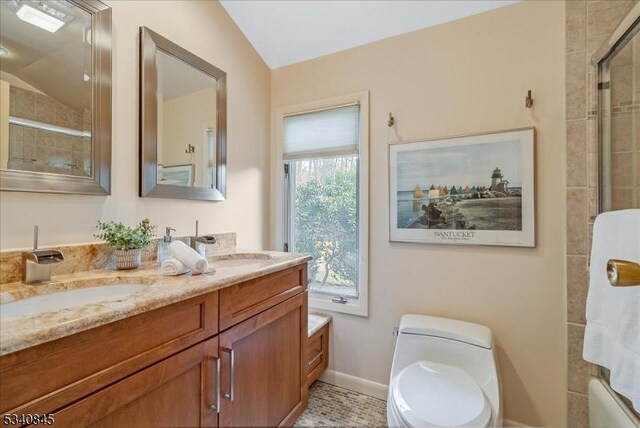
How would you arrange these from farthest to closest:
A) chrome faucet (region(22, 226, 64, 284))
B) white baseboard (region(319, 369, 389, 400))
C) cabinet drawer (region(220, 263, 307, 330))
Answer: white baseboard (region(319, 369, 389, 400)) < cabinet drawer (region(220, 263, 307, 330)) < chrome faucet (region(22, 226, 64, 284))

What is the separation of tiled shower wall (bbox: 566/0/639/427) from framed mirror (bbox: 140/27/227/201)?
1.87 meters

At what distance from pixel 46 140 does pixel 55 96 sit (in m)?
0.17

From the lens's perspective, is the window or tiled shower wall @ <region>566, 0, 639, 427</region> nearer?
tiled shower wall @ <region>566, 0, 639, 427</region>

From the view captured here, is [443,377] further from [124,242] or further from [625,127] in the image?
[124,242]

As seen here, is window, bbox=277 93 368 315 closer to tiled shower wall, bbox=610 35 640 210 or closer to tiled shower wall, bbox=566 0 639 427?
tiled shower wall, bbox=566 0 639 427

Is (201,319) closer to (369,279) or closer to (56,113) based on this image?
(56,113)

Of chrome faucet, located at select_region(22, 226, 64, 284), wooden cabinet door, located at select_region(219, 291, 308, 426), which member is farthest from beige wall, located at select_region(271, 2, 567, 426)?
chrome faucet, located at select_region(22, 226, 64, 284)

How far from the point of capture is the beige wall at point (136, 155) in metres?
1.09

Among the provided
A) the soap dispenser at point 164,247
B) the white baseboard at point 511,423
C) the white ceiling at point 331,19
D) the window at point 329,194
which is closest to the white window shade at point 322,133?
the window at point 329,194

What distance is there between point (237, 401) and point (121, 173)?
108cm

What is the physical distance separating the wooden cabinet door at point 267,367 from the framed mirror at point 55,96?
848 millimetres

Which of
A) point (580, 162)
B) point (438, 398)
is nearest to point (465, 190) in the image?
point (580, 162)

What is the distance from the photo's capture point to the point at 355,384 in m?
1.92

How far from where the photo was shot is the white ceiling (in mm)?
1667
